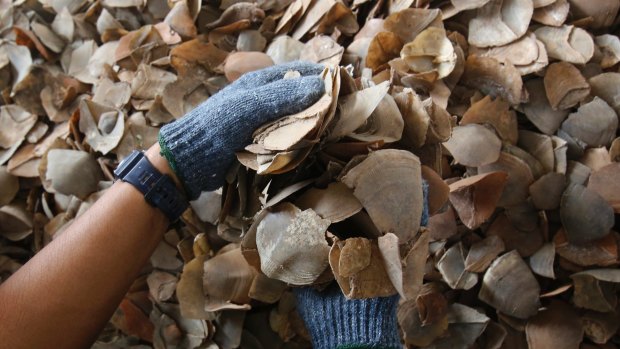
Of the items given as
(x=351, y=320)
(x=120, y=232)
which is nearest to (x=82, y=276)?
(x=120, y=232)

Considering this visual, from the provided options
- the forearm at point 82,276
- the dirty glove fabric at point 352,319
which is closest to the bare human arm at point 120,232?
the forearm at point 82,276

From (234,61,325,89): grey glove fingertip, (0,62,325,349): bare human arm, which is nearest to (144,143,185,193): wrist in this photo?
(0,62,325,349): bare human arm

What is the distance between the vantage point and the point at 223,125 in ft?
2.14

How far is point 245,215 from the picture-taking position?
0.70 m

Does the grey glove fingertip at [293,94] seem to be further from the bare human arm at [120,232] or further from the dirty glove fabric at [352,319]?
the dirty glove fabric at [352,319]

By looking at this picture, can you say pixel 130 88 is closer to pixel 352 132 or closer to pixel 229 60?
pixel 229 60

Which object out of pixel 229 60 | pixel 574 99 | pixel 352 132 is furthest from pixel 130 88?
pixel 574 99

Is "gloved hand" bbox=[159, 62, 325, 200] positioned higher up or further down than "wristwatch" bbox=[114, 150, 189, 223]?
higher up

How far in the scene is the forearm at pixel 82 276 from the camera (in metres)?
0.66

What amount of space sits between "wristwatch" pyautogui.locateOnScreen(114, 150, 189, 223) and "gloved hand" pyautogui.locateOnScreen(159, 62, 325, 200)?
0.02 meters

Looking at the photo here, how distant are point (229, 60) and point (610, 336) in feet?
2.55

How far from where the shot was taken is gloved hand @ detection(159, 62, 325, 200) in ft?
2.13

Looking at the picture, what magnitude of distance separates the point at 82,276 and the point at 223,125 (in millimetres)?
262

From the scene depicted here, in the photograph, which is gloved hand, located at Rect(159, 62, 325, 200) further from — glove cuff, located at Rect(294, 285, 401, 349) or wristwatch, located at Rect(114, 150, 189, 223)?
glove cuff, located at Rect(294, 285, 401, 349)
